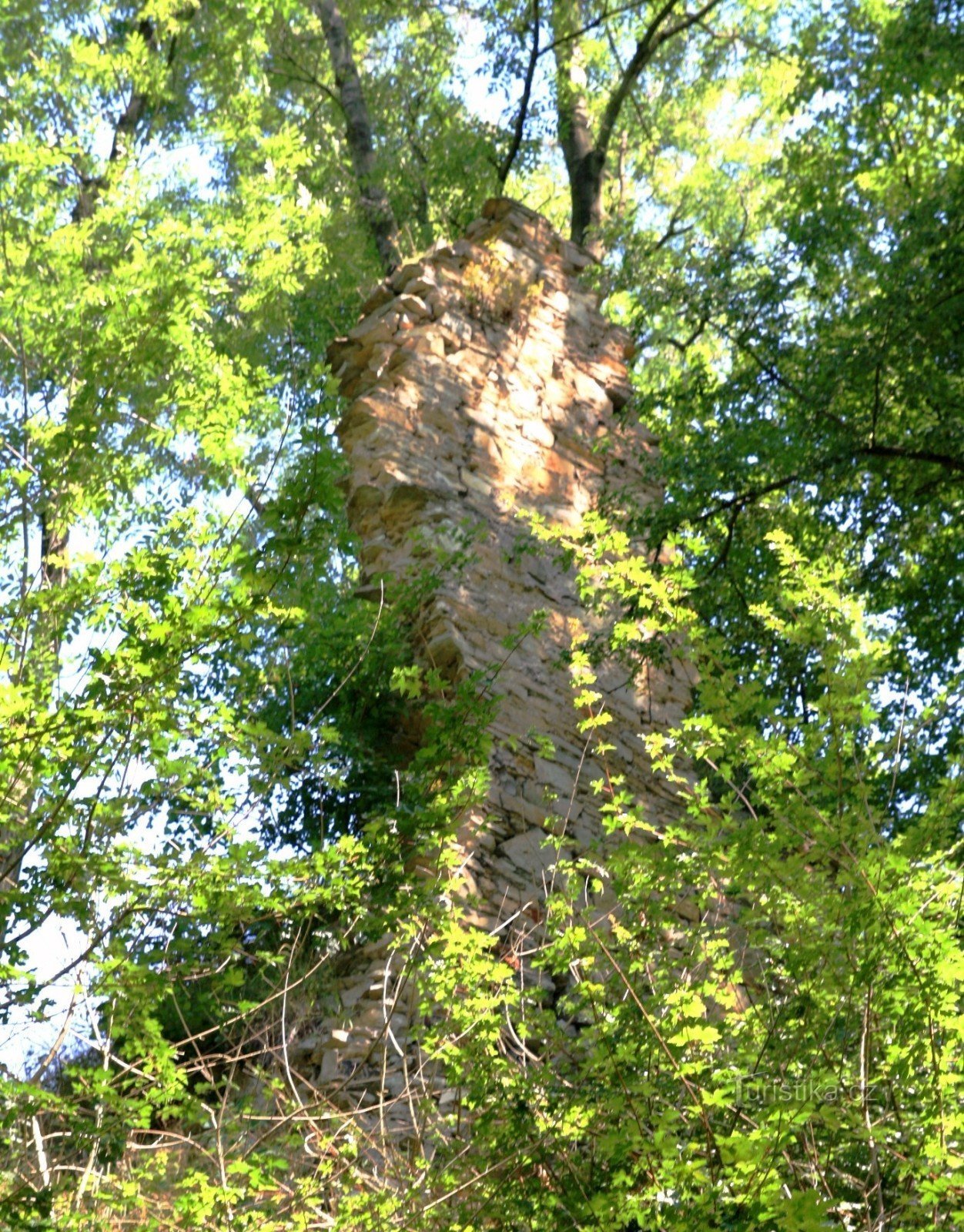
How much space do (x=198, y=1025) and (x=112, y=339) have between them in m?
3.13

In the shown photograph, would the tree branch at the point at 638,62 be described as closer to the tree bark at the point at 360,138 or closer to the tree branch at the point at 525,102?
the tree branch at the point at 525,102

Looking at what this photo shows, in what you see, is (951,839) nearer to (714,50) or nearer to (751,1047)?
(751,1047)

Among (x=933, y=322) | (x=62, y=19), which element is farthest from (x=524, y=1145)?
(x=62, y=19)

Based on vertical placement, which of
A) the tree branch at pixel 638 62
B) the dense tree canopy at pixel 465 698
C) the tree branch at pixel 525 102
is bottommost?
the dense tree canopy at pixel 465 698

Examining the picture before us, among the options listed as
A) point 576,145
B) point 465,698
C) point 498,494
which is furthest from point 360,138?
point 465,698

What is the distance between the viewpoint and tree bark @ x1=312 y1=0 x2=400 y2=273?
1222cm

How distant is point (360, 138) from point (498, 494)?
6092mm

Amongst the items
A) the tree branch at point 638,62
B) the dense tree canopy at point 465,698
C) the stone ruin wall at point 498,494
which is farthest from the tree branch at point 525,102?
the stone ruin wall at point 498,494

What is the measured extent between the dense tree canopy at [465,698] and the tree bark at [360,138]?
0.08 m

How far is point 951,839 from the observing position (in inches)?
198

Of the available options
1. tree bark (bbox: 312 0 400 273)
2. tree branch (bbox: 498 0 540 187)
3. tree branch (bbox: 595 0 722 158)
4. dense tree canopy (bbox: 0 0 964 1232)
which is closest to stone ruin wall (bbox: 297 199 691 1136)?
dense tree canopy (bbox: 0 0 964 1232)

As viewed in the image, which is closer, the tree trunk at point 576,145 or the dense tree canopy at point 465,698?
the dense tree canopy at point 465,698

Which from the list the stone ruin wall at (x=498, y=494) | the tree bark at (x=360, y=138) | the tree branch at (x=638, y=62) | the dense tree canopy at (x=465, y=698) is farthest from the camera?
the tree branch at (x=638, y=62)

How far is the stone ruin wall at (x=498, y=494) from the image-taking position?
6.25 metres
